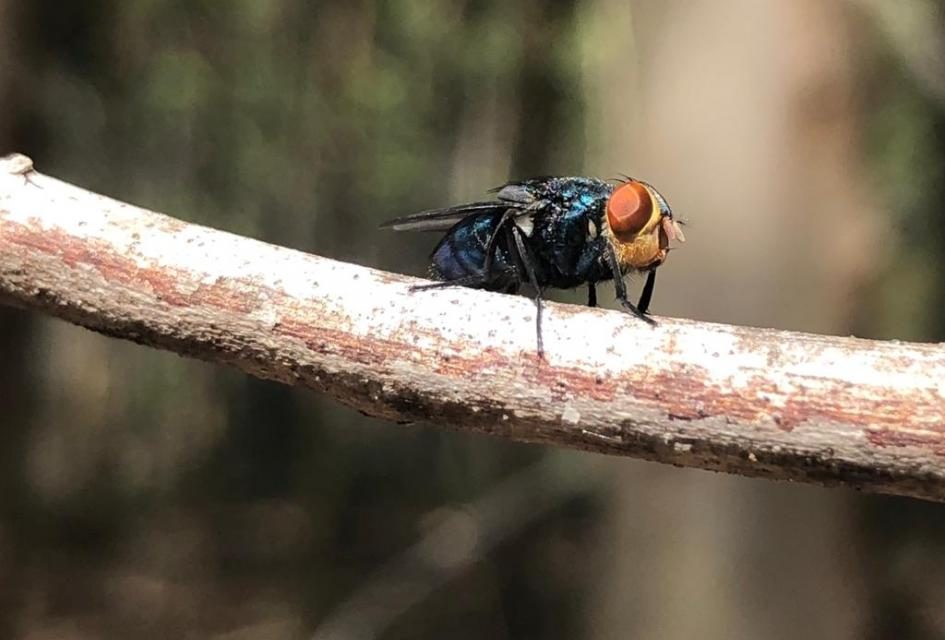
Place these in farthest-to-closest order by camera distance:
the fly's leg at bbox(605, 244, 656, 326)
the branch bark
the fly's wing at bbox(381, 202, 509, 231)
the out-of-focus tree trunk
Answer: the out-of-focus tree trunk < the fly's wing at bbox(381, 202, 509, 231) < the fly's leg at bbox(605, 244, 656, 326) < the branch bark

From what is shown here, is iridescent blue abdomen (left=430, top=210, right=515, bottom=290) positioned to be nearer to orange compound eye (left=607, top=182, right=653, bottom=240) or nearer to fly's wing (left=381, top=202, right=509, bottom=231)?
fly's wing (left=381, top=202, right=509, bottom=231)

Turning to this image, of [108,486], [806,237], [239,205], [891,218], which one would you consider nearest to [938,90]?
[891,218]

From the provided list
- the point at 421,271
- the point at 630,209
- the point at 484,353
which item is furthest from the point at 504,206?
the point at 421,271

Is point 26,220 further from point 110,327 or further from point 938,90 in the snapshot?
point 938,90

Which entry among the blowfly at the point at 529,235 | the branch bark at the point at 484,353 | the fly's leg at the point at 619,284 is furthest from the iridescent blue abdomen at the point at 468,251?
the branch bark at the point at 484,353

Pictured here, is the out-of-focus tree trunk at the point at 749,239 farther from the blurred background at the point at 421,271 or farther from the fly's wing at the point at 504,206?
the fly's wing at the point at 504,206

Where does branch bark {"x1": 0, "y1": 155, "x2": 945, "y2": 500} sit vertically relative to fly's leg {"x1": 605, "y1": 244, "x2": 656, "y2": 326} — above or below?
below

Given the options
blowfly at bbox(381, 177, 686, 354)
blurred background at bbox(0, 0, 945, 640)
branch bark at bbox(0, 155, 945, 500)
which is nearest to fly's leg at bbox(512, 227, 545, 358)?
blowfly at bbox(381, 177, 686, 354)
